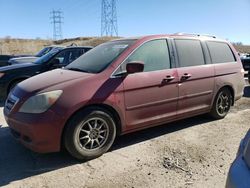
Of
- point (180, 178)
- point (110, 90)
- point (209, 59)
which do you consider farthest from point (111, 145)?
point (209, 59)

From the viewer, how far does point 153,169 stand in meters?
4.10

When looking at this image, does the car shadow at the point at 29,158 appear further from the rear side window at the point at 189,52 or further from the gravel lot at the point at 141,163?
the rear side window at the point at 189,52

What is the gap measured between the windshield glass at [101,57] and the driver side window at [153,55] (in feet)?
0.70

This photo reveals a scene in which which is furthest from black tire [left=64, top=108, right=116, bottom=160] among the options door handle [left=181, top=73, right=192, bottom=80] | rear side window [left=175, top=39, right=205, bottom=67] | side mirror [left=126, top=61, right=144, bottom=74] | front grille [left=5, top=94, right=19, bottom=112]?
rear side window [left=175, top=39, right=205, bottom=67]

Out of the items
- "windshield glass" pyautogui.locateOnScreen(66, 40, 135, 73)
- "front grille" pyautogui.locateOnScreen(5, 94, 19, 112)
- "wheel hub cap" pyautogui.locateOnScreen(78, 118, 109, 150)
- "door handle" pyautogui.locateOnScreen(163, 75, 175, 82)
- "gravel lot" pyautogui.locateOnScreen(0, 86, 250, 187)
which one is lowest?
"gravel lot" pyautogui.locateOnScreen(0, 86, 250, 187)

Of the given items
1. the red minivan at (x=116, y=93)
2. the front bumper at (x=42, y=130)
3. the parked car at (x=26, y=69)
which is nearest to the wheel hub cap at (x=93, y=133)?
the red minivan at (x=116, y=93)

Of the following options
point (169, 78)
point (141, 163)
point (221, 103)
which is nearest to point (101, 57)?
point (169, 78)

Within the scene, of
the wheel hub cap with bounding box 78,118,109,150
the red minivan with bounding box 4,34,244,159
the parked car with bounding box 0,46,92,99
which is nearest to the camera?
the red minivan with bounding box 4,34,244,159

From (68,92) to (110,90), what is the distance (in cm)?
61

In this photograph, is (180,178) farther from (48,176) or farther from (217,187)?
(48,176)

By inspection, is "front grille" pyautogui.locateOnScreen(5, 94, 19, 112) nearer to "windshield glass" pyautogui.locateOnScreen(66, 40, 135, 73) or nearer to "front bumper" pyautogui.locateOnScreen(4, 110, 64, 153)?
"front bumper" pyautogui.locateOnScreen(4, 110, 64, 153)

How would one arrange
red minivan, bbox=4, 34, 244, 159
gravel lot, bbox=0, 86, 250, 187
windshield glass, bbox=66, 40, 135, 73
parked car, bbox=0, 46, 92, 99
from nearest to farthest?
gravel lot, bbox=0, 86, 250, 187 < red minivan, bbox=4, 34, 244, 159 < windshield glass, bbox=66, 40, 135, 73 < parked car, bbox=0, 46, 92, 99

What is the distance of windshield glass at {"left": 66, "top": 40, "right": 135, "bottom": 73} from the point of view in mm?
4809

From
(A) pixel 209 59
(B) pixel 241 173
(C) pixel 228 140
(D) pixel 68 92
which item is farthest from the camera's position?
(A) pixel 209 59
